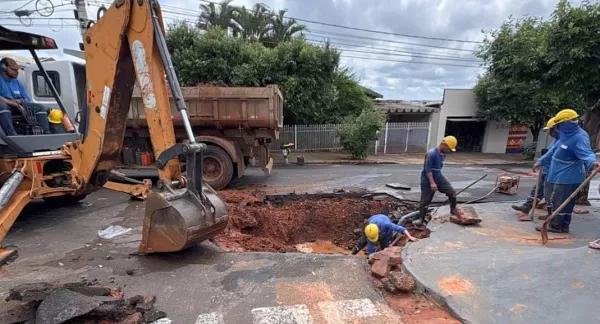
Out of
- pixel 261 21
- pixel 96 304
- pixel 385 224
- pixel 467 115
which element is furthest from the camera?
pixel 261 21

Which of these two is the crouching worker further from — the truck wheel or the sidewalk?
the sidewalk

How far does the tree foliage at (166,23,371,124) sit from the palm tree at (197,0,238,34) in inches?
270

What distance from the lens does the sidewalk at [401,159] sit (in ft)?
46.8

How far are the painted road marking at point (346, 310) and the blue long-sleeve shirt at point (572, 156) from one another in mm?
3924

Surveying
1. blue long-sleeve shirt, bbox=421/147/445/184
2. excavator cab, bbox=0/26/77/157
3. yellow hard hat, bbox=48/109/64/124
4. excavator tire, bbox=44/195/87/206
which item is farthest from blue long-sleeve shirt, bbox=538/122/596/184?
excavator tire, bbox=44/195/87/206

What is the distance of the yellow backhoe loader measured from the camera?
361 centimetres

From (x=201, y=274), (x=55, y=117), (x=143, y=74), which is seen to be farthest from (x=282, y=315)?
(x=55, y=117)

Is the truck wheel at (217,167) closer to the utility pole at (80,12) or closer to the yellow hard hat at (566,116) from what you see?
the yellow hard hat at (566,116)

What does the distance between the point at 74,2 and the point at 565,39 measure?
1323 cm

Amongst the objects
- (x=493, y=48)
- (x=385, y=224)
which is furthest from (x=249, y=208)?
(x=493, y=48)

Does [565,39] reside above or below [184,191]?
above

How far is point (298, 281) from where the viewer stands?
346cm

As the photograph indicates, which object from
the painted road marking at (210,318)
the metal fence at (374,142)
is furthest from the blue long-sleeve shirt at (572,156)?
the metal fence at (374,142)

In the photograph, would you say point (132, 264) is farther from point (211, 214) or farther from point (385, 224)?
point (385, 224)
